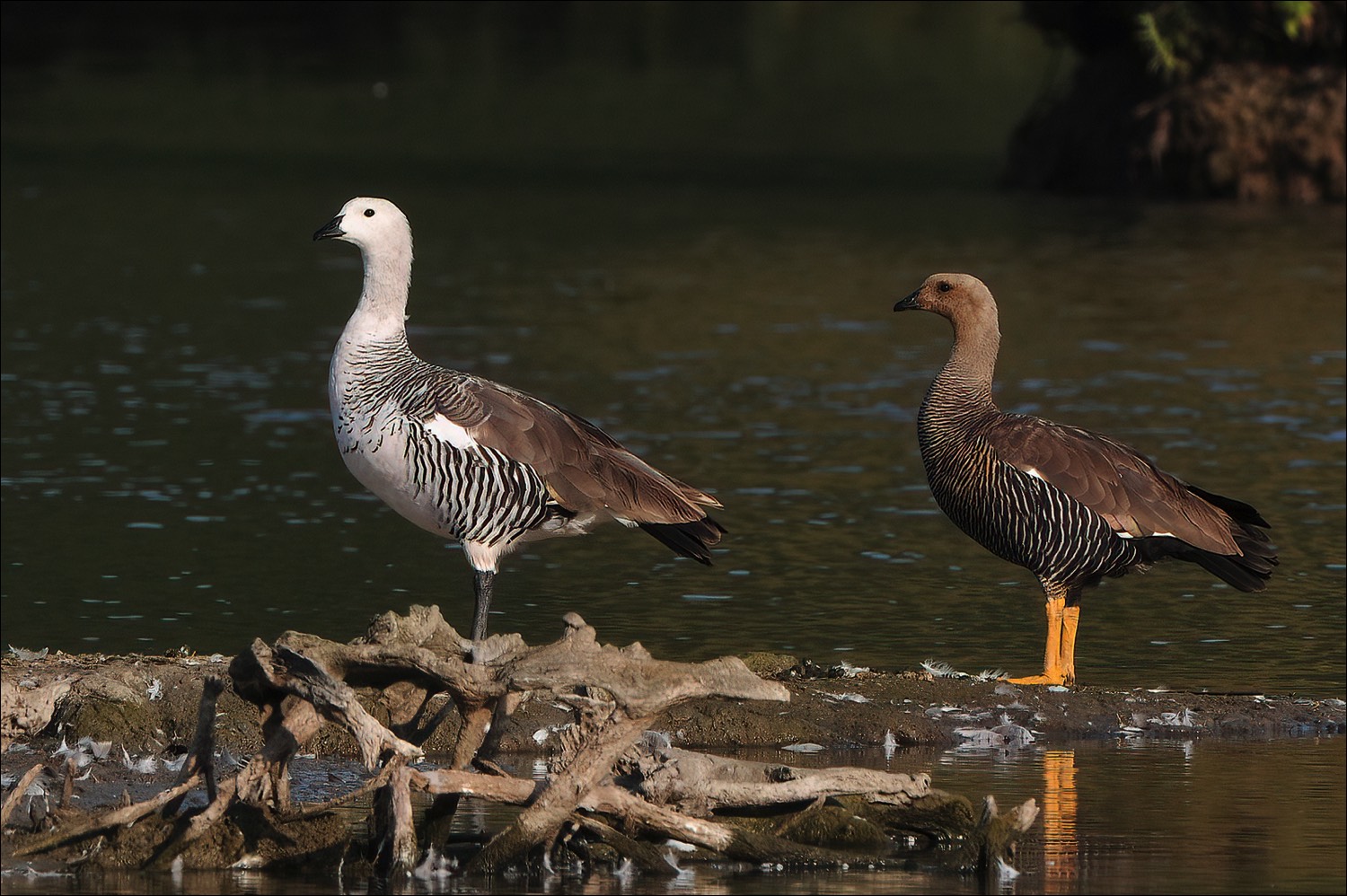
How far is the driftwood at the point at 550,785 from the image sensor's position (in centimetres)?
856

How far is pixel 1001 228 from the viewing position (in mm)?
34344

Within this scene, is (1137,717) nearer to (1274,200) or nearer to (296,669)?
(296,669)

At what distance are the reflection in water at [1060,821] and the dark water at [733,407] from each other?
29 mm

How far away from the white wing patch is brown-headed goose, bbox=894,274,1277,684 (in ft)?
8.10

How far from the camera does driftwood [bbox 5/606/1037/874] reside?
28.1ft

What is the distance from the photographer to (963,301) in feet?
41.9

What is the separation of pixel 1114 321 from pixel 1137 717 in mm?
15627

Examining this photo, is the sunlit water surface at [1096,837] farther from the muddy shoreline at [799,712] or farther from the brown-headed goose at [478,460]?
the brown-headed goose at [478,460]

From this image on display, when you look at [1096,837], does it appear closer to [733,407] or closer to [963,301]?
[963,301]

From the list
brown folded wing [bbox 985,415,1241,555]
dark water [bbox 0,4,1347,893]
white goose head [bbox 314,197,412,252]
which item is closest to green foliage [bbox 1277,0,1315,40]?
dark water [bbox 0,4,1347,893]

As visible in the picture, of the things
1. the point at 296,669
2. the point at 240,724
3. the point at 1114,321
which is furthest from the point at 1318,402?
the point at 296,669

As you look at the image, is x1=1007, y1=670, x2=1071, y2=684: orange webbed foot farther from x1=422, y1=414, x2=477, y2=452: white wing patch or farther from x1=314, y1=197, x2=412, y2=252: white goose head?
x1=314, y1=197, x2=412, y2=252: white goose head

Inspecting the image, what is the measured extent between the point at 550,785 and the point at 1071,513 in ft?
13.1

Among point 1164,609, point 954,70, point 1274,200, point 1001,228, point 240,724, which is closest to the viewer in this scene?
point 240,724
